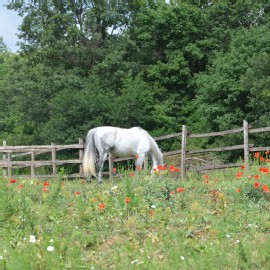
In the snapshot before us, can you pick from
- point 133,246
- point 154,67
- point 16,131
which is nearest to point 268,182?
point 133,246

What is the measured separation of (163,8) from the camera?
100.0 feet

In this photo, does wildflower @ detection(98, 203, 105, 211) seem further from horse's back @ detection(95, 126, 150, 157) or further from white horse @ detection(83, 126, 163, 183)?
horse's back @ detection(95, 126, 150, 157)

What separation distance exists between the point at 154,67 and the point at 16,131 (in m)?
13.0

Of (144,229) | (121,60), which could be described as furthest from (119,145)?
(121,60)

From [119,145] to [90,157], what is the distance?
1163mm

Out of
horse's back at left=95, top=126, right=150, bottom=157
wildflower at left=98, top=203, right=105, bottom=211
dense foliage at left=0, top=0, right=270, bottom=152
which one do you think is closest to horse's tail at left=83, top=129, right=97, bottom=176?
horse's back at left=95, top=126, right=150, bottom=157

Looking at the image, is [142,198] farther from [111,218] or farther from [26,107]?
[26,107]

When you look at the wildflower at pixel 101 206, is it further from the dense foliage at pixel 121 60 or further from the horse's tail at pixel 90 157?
the dense foliage at pixel 121 60

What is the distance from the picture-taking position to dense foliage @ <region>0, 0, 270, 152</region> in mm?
26094

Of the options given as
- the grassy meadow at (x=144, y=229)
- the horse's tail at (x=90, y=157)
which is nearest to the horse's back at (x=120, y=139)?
the horse's tail at (x=90, y=157)

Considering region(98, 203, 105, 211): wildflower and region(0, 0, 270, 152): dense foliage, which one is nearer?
region(98, 203, 105, 211): wildflower

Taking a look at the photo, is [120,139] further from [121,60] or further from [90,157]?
[121,60]

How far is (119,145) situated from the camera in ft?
50.4

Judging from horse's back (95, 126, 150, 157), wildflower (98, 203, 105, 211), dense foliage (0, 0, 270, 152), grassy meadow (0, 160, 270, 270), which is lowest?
grassy meadow (0, 160, 270, 270)
